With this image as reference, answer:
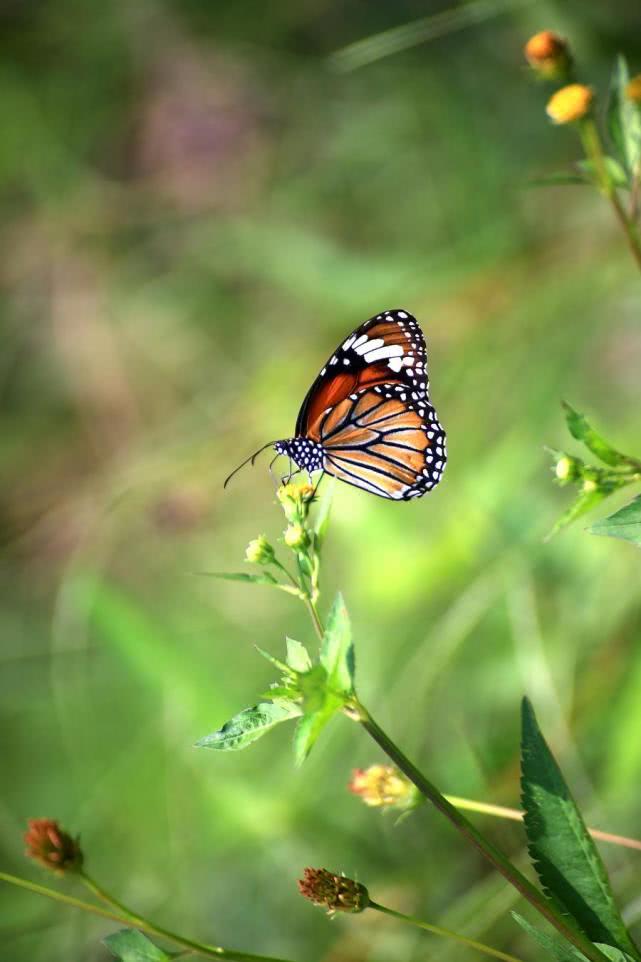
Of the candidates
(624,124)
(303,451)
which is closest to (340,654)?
(303,451)

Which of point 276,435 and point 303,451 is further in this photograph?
point 276,435

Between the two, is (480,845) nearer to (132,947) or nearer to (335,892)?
(335,892)

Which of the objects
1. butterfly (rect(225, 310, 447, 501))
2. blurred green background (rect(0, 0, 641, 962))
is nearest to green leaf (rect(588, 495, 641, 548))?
butterfly (rect(225, 310, 447, 501))

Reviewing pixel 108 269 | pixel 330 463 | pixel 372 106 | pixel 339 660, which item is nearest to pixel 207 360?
pixel 108 269

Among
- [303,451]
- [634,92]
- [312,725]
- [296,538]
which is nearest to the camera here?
[312,725]

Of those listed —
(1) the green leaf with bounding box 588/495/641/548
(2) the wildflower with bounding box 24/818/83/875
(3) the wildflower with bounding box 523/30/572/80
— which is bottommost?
(2) the wildflower with bounding box 24/818/83/875

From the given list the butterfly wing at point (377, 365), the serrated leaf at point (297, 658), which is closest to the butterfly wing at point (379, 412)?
the butterfly wing at point (377, 365)

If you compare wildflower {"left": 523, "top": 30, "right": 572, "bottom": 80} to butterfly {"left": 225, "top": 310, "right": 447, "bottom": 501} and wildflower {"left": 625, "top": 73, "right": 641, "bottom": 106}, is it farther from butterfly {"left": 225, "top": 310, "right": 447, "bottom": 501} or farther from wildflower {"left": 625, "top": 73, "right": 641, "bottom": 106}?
butterfly {"left": 225, "top": 310, "right": 447, "bottom": 501}
